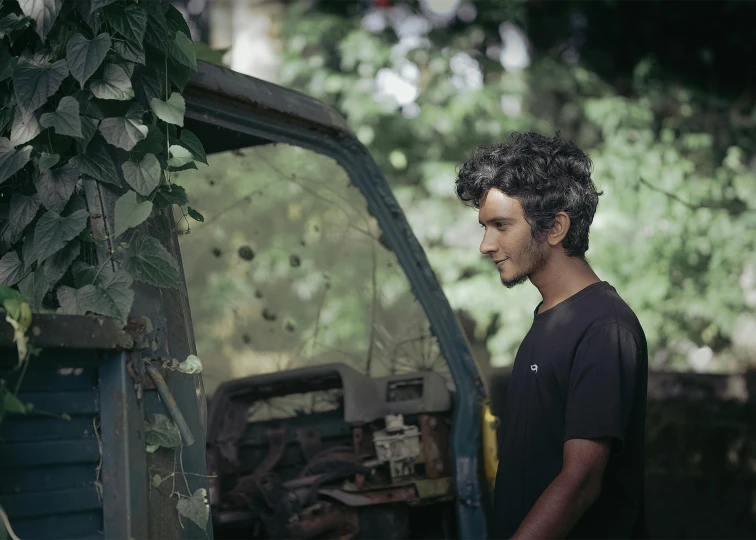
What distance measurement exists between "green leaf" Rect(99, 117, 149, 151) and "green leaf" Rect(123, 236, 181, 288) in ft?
0.70

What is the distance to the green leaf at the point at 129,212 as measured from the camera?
6.48 ft

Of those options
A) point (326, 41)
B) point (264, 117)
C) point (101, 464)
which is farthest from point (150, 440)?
point (326, 41)

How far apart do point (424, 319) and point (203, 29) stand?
8.80 metres

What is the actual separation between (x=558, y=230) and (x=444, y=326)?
1185 millimetres

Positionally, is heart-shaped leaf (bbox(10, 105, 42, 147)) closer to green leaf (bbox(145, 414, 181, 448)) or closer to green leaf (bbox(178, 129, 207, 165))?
green leaf (bbox(178, 129, 207, 165))

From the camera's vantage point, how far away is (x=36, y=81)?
2006 mm

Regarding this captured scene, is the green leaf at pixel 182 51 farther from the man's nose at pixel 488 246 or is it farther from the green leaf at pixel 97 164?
the man's nose at pixel 488 246

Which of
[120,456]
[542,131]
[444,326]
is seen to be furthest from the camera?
[542,131]

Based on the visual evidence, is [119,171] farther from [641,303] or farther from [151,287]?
[641,303]

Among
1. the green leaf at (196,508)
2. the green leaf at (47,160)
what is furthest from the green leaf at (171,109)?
the green leaf at (196,508)

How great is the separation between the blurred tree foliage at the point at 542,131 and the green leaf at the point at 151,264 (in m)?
5.25

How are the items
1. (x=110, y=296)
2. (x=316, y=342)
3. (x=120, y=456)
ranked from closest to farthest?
(x=120, y=456) < (x=110, y=296) < (x=316, y=342)

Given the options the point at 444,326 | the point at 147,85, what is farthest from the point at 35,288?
the point at 444,326

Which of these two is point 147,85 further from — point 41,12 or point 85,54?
point 41,12
